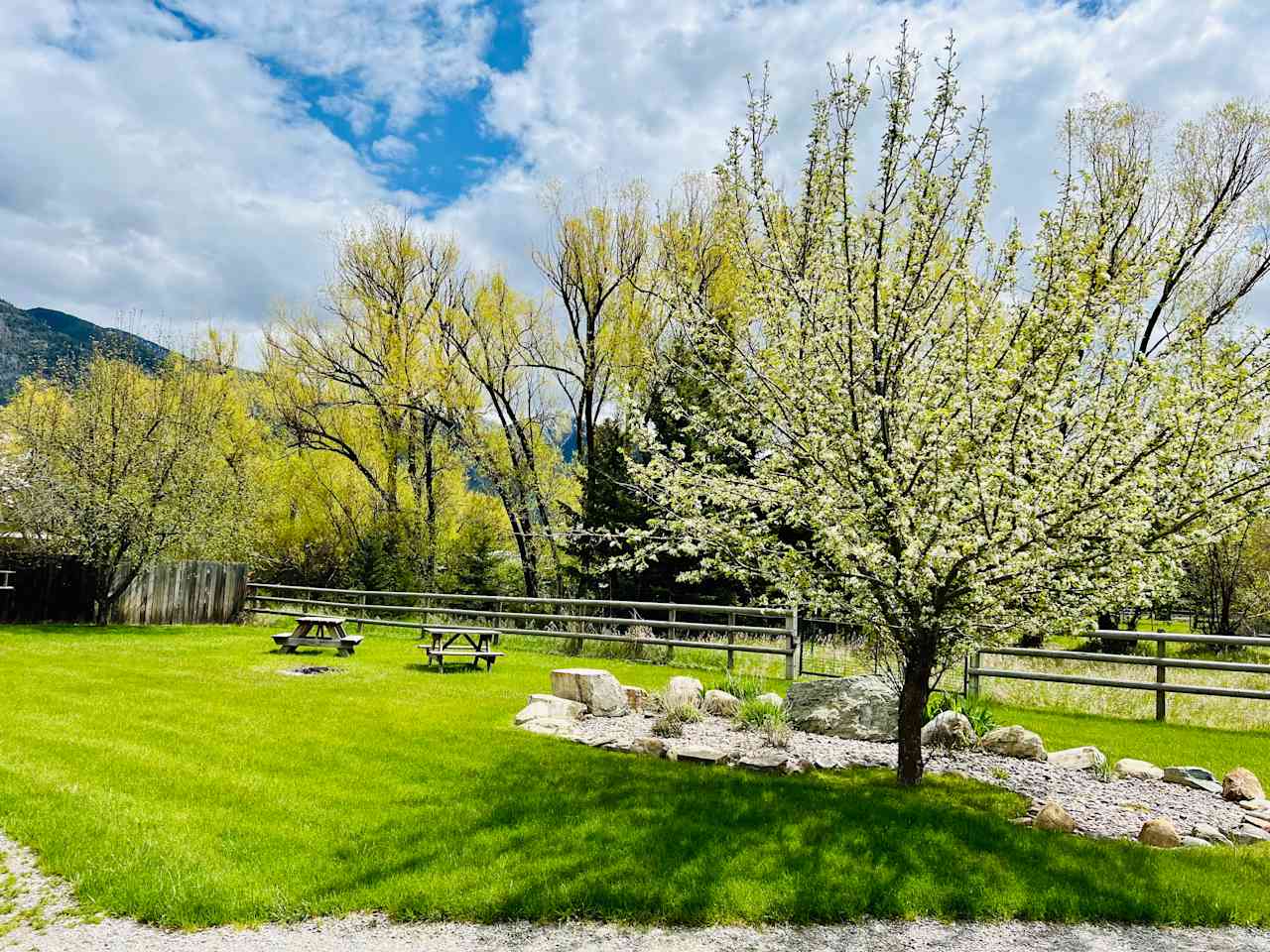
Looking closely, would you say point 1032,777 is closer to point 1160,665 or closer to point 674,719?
point 674,719

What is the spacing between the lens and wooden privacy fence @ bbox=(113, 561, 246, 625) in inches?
728

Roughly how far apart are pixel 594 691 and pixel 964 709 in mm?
4016

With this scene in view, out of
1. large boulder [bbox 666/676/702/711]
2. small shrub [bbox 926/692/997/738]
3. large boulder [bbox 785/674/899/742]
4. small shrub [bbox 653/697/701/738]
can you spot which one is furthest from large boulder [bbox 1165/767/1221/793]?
large boulder [bbox 666/676/702/711]

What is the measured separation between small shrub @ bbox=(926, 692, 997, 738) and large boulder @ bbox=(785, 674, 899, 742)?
0.42 meters

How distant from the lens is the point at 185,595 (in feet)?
63.3

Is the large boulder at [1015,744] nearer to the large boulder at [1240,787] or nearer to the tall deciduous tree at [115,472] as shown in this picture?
the large boulder at [1240,787]

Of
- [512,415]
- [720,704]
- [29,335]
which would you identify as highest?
[29,335]

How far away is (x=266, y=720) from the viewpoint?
315 inches

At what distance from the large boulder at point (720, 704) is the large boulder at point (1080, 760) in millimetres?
3100

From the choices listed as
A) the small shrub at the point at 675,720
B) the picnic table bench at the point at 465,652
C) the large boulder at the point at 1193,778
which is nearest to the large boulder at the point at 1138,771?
the large boulder at the point at 1193,778

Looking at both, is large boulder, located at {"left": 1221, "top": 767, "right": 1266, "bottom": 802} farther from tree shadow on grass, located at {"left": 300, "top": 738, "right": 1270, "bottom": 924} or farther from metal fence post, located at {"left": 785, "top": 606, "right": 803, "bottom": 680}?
metal fence post, located at {"left": 785, "top": 606, "right": 803, "bottom": 680}

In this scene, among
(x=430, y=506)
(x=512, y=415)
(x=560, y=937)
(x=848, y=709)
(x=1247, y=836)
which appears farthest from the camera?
(x=430, y=506)

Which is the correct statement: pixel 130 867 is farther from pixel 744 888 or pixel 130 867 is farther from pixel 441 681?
pixel 441 681

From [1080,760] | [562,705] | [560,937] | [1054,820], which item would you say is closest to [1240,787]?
[1080,760]
